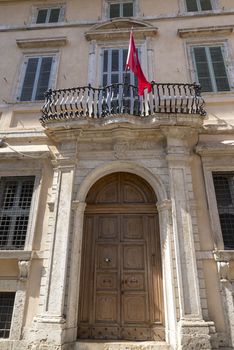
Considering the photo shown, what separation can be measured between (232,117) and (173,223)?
325cm

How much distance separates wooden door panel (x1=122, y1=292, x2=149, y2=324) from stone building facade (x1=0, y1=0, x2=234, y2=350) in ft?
0.08

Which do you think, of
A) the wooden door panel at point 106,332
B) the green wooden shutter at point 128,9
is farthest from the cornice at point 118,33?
the wooden door panel at point 106,332

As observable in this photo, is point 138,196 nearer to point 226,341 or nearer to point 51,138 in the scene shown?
point 51,138

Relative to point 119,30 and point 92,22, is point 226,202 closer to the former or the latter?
point 119,30

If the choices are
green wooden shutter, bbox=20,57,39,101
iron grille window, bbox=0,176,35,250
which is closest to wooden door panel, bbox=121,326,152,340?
iron grille window, bbox=0,176,35,250

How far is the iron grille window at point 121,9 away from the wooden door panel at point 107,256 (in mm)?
7532

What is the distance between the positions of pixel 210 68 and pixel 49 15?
5.74m

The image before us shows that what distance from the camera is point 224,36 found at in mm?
8383

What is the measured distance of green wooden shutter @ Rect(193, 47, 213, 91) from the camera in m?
7.68

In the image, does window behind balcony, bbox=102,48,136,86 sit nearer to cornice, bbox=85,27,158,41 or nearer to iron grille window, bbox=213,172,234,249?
cornice, bbox=85,27,158,41

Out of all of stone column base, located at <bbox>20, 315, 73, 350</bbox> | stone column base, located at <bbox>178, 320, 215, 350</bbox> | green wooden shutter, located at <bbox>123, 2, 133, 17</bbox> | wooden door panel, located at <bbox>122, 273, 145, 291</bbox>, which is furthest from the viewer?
green wooden shutter, located at <bbox>123, 2, 133, 17</bbox>

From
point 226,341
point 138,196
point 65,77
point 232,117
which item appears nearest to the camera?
point 226,341

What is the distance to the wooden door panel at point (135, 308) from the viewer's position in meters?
5.47

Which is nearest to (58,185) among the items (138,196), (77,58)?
(138,196)
